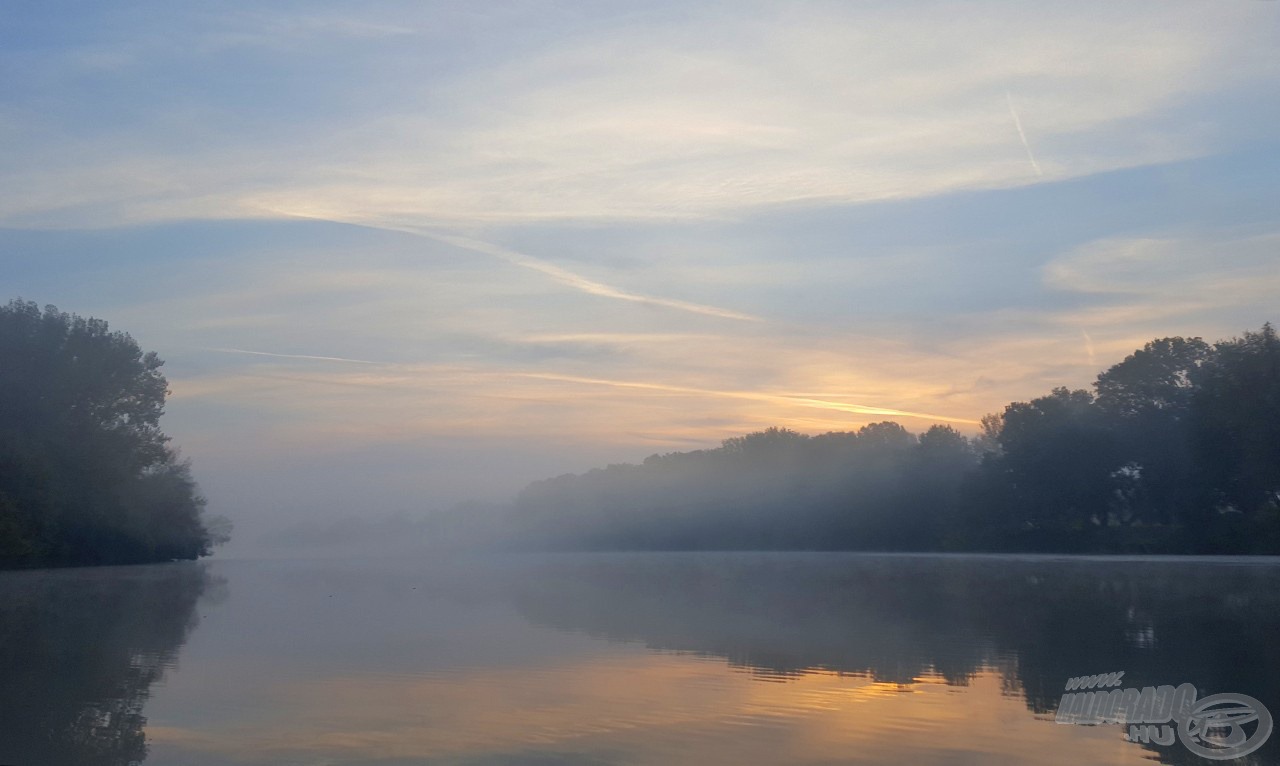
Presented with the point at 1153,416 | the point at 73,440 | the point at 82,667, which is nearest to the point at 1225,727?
the point at 82,667

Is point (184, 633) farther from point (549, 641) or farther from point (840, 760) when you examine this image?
point (840, 760)

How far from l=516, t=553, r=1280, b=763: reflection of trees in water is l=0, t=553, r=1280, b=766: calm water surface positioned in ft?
0.31

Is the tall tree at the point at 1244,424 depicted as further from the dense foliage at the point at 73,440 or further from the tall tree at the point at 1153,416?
the dense foliage at the point at 73,440

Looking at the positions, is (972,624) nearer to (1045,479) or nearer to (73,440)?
(73,440)

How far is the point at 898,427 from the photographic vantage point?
106 meters

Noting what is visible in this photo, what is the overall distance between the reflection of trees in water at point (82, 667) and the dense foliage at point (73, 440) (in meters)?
14.9

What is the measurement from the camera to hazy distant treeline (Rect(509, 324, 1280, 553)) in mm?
56750

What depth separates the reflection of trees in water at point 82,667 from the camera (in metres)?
10.5

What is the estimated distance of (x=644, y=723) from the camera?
38.9 ft

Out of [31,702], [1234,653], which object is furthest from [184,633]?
[1234,653]

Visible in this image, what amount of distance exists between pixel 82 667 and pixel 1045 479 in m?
65.1

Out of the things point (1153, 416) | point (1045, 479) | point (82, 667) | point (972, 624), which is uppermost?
point (1153, 416)

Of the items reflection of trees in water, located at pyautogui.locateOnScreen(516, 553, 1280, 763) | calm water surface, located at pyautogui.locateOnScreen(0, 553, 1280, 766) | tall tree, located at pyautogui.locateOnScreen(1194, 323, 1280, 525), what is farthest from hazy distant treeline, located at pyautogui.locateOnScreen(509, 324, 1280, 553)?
calm water surface, located at pyautogui.locateOnScreen(0, 553, 1280, 766)

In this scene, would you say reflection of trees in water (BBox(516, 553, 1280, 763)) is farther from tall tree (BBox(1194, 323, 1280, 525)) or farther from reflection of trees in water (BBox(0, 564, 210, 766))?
tall tree (BBox(1194, 323, 1280, 525))
